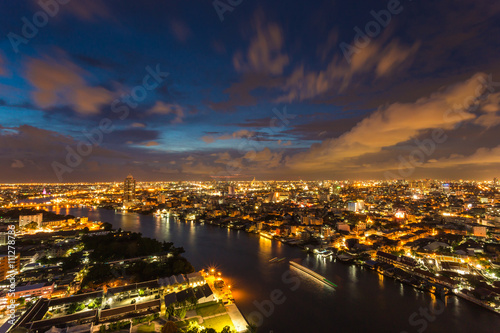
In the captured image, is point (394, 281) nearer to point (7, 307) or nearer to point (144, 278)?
point (144, 278)

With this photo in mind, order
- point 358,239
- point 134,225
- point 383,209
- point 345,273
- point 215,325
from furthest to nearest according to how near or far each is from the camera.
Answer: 1. point 383,209
2. point 134,225
3. point 358,239
4. point 345,273
5. point 215,325

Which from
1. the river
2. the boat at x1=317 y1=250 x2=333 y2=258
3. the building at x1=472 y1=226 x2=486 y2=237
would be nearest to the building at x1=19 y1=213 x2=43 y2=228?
the river

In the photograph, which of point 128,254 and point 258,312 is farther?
point 128,254

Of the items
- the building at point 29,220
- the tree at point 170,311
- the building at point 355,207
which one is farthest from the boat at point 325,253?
the building at point 29,220

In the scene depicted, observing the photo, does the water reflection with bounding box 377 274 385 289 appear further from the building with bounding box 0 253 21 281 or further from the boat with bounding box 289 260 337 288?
the building with bounding box 0 253 21 281

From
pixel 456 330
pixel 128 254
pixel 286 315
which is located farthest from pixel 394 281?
pixel 128 254

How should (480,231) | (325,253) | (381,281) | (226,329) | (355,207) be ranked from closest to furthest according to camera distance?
(226,329) → (381,281) → (325,253) → (480,231) → (355,207)

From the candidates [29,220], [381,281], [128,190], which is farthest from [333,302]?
[128,190]

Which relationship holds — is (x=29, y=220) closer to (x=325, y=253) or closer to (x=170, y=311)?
(x=170, y=311)
